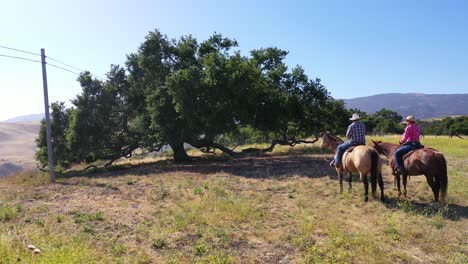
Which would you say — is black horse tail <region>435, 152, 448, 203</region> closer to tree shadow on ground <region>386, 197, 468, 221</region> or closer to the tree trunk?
tree shadow on ground <region>386, 197, 468, 221</region>

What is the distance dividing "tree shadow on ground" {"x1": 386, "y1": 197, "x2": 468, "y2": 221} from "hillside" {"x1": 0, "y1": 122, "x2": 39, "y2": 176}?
7430cm

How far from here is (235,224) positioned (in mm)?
8266

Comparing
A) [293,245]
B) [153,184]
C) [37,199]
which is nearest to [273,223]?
[293,245]

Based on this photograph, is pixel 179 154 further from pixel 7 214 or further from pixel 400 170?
pixel 400 170

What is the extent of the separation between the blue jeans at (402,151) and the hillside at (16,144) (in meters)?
73.9

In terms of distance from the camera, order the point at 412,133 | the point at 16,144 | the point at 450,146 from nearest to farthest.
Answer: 1. the point at 412,133
2. the point at 450,146
3. the point at 16,144

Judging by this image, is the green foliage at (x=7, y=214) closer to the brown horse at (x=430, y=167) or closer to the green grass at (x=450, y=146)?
the brown horse at (x=430, y=167)

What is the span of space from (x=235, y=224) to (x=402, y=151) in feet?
17.9

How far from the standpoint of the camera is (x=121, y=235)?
7668mm

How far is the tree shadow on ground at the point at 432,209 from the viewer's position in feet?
27.9

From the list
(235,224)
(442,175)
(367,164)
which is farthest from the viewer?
(367,164)

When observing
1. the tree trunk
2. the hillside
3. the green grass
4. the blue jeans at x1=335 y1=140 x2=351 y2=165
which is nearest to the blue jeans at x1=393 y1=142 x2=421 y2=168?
the blue jeans at x1=335 y1=140 x2=351 y2=165

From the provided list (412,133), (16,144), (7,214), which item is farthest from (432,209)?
(16,144)

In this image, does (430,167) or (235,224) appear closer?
(235,224)
